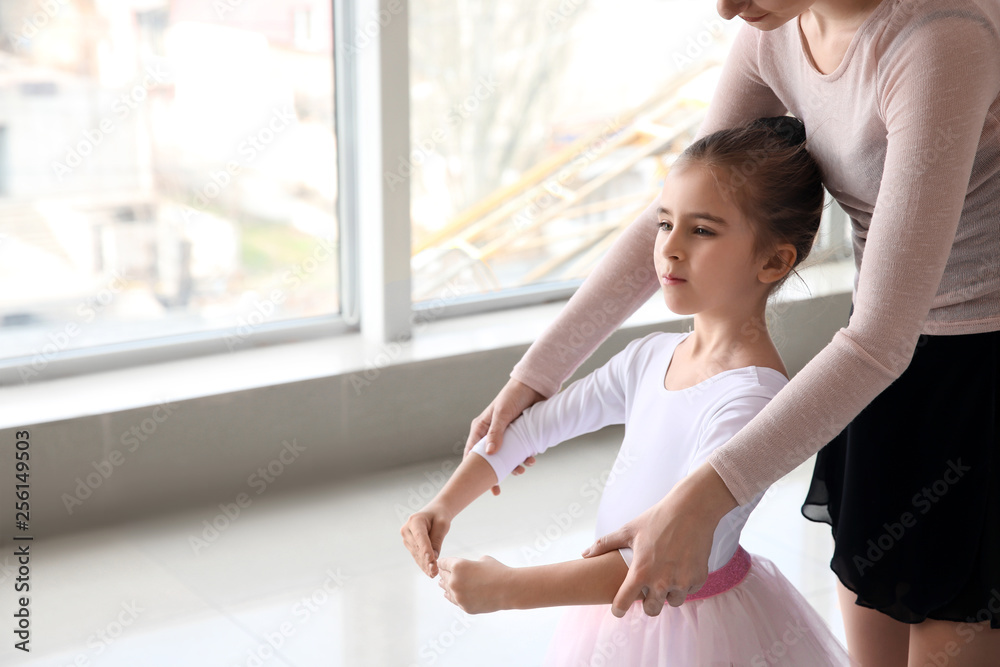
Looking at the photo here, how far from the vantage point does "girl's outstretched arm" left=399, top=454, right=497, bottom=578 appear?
3.93 feet

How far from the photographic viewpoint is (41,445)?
7.57 feet

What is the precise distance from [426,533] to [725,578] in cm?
37

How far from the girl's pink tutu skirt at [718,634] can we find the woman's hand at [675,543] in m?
0.29

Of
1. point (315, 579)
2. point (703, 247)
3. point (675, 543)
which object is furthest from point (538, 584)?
point (315, 579)

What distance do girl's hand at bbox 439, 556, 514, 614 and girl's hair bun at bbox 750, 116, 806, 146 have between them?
597 mm

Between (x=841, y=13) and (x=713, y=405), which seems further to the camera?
(x=713, y=405)

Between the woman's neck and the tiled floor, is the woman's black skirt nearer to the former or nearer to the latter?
the woman's neck

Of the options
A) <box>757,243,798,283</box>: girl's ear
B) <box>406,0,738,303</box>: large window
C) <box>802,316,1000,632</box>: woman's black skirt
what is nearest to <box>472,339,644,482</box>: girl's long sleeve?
<box>757,243,798,283</box>: girl's ear

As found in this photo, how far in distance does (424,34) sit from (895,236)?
2219 millimetres

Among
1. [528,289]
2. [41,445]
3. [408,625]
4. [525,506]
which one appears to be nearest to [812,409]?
[408,625]

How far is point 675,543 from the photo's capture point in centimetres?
93

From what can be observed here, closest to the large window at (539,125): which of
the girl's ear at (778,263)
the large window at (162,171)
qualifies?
the large window at (162,171)

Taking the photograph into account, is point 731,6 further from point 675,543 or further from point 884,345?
point 675,543

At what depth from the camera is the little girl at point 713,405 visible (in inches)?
47.1
